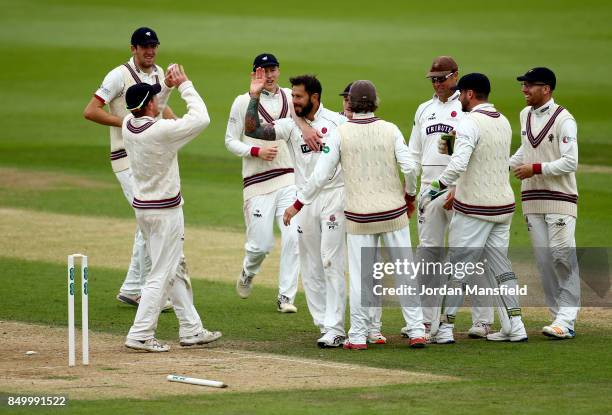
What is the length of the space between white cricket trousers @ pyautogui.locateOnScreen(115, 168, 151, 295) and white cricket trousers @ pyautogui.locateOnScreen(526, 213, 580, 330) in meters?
3.83

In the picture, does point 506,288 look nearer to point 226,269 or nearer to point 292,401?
point 292,401

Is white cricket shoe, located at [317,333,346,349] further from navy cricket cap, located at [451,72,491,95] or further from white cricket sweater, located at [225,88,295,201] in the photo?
white cricket sweater, located at [225,88,295,201]

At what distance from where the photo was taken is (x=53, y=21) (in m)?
39.6

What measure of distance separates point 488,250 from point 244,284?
302 centimetres

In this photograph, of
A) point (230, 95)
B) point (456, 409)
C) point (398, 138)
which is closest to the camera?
point (456, 409)

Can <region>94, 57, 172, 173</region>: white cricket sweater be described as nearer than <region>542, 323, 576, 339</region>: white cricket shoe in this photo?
No

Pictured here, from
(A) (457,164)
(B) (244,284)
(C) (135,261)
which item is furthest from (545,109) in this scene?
(C) (135,261)

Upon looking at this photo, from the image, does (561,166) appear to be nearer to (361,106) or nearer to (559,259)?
(559,259)

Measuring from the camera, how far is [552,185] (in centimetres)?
1073

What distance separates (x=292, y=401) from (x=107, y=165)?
51.2 ft

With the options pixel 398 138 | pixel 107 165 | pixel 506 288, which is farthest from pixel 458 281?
pixel 107 165

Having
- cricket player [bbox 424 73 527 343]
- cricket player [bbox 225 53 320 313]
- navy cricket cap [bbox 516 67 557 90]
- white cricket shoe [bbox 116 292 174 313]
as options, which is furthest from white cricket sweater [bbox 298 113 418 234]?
white cricket shoe [bbox 116 292 174 313]

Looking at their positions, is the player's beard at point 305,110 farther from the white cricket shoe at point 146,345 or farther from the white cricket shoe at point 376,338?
the white cricket shoe at point 146,345

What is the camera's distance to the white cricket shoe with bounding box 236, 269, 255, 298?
1252cm
